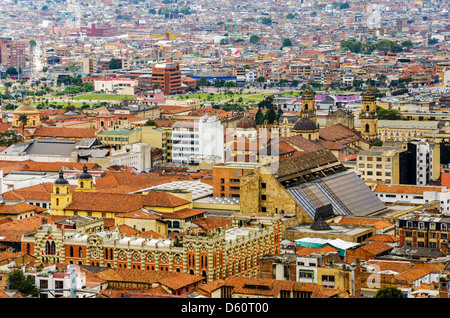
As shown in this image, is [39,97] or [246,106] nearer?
[246,106]

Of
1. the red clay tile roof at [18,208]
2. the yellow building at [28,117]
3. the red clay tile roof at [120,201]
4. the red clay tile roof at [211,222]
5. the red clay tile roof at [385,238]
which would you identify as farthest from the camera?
the yellow building at [28,117]

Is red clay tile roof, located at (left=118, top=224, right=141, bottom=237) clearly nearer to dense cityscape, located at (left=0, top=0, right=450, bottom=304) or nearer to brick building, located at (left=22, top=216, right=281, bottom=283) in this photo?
dense cityscape, located at (left=0, top=0, right=450, bottom=304)

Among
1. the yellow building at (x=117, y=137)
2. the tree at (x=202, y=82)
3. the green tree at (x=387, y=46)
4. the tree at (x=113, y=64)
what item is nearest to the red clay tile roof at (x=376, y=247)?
the yellow building at (x=117, y=137)

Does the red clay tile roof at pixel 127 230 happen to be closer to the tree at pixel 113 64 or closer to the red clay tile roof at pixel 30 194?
the red clay tile roof at pixel 30 194

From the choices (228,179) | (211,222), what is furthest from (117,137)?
(211,222)

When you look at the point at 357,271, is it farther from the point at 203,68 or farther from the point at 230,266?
the point at 203,68
